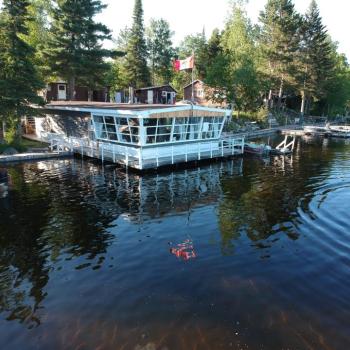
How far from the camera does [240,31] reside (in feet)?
188

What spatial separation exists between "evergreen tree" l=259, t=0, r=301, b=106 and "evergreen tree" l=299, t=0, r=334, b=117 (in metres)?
5.30

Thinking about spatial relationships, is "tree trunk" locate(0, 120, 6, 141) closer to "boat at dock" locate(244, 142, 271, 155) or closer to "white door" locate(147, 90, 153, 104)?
"boat at dock" locate(244, 142, 271, 155)

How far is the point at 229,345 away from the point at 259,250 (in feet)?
17.2

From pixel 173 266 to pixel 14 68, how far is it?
23815mm

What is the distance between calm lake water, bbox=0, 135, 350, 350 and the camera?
8117 millimetres

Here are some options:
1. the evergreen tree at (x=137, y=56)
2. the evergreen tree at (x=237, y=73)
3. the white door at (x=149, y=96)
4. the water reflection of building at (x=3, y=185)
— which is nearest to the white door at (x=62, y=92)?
the white door at (x=149, y=96)

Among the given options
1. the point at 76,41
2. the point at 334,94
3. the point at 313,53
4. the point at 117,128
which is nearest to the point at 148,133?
the point at 117,128

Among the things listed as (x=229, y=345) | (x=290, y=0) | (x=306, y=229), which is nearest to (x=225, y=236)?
(x=306, y=229)

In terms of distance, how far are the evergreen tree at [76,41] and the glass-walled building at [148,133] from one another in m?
8.52

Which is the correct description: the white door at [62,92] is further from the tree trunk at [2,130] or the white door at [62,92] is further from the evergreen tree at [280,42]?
the evergreen tree at [280,42]

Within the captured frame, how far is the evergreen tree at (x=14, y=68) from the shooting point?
26766 mm

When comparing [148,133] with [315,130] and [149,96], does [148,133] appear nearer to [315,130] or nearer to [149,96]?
[149,96]

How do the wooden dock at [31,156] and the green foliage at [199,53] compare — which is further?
the green foliage at [199,53]

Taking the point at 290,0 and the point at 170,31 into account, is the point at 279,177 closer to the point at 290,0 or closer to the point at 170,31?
the point at 290,0
